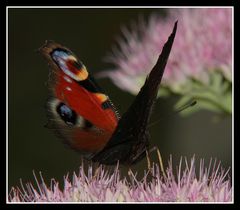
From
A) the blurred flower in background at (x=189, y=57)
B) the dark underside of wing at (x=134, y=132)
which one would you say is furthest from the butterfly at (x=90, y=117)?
the blurred flower in background at (x=189, y=57)

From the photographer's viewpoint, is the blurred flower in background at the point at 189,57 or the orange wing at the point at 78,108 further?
the blurred flower in background at the point at 189,57

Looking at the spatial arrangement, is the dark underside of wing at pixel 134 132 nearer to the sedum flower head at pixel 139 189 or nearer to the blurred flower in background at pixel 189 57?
the sedum flower head at pixel 139 189

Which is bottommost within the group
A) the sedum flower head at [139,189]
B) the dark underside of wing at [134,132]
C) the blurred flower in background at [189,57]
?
the sedum flower head at [139,189]

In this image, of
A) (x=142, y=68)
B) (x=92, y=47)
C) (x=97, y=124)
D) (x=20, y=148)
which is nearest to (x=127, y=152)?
(x=97, y=124)

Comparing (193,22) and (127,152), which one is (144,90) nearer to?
(127,152)

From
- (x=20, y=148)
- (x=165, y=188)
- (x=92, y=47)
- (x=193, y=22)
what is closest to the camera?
(x=165, y=188)

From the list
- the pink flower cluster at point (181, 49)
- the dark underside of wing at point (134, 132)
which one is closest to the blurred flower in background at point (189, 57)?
the pink flower cluster at point (181, 49)

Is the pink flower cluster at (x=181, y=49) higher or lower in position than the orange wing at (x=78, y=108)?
higher

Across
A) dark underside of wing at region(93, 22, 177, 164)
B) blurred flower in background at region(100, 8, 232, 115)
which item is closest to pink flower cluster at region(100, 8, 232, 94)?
blurred flower in background at region(100, 8, 232, 115)
